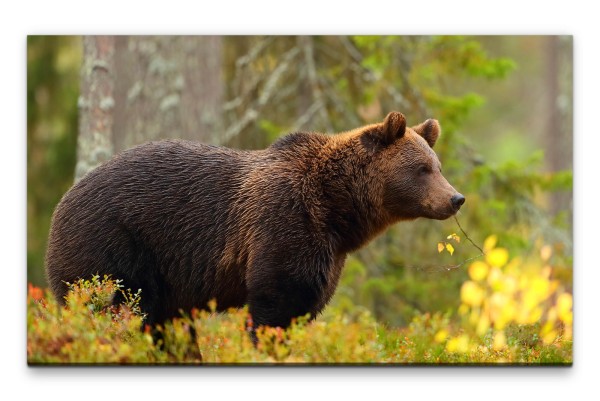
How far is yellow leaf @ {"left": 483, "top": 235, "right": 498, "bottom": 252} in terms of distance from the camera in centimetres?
1062

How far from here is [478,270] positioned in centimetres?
1020

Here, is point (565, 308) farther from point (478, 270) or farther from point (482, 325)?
point (478, 270)

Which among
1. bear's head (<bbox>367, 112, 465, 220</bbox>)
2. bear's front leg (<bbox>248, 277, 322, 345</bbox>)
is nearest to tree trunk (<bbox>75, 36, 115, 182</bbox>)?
bear's front leg (<bbox>248, 277, 322, 345</bbox>)

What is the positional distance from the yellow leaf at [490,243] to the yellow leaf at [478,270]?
0.67 ft

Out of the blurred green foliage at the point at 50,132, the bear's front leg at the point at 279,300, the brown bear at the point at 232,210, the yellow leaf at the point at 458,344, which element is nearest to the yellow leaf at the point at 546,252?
the yellow leaf at the point at 458,344

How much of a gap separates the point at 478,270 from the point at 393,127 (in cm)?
344

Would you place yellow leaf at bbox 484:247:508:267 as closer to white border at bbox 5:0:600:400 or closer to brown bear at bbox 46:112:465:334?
white border at bbox 5:0:600:400

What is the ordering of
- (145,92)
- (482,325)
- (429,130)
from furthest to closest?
(145,92), (482,325), (429,130)

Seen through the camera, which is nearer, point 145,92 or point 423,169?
point 423,169

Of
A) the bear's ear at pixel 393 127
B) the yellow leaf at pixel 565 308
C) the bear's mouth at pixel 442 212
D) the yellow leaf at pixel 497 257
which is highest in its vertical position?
the bear's ear at pixel 393 127

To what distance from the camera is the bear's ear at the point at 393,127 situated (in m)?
7.16

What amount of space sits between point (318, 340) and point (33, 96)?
5629 millimetres

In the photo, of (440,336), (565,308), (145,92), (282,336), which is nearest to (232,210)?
(282,336)
